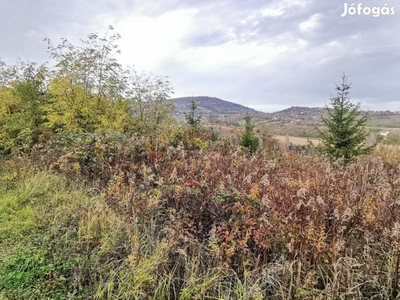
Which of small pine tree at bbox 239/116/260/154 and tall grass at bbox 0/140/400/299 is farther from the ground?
small pine tree at bbox 239/116/260/154

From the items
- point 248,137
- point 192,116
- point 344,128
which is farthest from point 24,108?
point 344,128

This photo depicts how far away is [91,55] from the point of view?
914cm

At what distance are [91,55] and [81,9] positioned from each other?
1.55 m

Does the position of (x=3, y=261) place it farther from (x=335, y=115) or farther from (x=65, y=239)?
(x=335, y=115)

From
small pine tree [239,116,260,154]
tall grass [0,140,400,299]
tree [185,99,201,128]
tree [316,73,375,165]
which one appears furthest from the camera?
tree [185,99,201,128]

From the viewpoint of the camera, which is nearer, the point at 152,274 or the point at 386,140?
the point at 152,274

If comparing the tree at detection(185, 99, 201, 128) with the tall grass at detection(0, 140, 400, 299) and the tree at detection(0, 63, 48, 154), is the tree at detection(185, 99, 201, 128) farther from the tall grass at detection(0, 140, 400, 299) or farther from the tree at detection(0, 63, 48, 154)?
the tall grass at detection(0, 140, 400, 299)

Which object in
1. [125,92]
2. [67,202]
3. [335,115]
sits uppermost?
[125,92]

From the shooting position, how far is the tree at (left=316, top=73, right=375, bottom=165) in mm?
8211

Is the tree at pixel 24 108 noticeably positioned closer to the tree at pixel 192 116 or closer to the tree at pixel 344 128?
the tree at pixel 192 116

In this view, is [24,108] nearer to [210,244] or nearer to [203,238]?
[203,238]

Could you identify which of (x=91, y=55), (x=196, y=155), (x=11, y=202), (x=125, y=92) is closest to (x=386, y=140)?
(x=196, y=155)

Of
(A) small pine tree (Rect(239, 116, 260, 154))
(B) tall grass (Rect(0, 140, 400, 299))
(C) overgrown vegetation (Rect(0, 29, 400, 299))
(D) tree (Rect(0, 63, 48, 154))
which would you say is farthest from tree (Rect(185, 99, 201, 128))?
(B) tall grass (Rect(0, 140, 400, 299))

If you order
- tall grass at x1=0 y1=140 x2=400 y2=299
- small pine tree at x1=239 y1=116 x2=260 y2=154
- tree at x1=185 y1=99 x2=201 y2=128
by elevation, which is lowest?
tall grass at x1=0 y1=140 x2=400 y2=299
